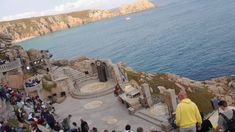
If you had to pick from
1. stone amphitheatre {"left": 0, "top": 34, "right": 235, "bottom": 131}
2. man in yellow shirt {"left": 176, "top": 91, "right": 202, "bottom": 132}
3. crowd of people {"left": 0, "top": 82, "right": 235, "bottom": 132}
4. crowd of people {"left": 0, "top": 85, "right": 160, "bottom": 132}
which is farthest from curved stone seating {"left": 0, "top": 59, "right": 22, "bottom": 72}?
man in yellow shirt {"left": 176, "top": 91, "right": 202, "bottom": 132}

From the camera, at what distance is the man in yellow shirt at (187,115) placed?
40.1 ft

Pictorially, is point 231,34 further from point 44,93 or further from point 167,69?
point 44,93

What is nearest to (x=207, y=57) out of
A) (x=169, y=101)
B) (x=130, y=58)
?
(x=130, y=58)

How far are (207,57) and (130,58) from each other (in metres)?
29.1

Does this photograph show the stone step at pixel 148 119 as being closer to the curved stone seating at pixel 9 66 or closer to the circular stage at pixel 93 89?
the circular stage at pixel 93 89

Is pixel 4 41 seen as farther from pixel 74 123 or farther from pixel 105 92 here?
pixel 74 123

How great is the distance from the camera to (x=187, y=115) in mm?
12383

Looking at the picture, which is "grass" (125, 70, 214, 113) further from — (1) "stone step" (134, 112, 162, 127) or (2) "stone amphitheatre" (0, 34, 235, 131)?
(1) "stone step" (134, 112, 162, 127)

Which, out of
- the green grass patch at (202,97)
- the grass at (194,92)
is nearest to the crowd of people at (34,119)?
the grass at (194,92)

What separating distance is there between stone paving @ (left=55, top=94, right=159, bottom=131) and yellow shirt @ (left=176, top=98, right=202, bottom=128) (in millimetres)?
11395

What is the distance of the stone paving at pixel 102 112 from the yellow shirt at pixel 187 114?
1139 centimetres

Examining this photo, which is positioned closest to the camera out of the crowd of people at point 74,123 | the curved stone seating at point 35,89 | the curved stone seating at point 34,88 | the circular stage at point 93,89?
the crowd of people at point 74,123

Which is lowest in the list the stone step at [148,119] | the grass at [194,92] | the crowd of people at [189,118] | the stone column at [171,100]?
the grass at [194,92]

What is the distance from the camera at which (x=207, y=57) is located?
7006 centimetres
